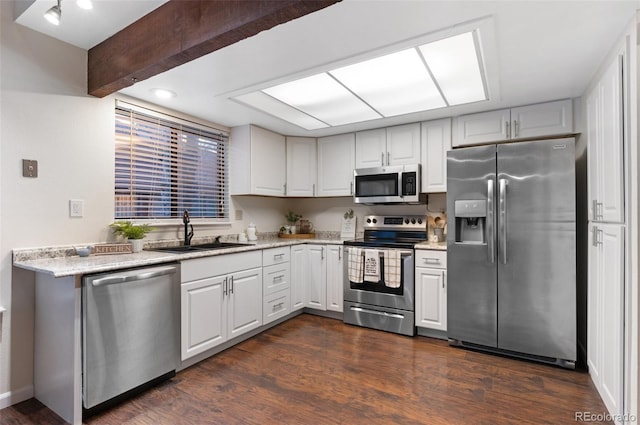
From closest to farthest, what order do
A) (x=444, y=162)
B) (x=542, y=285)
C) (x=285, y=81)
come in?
(x=285, y=81) < (x=542, y=285) < (x=444, y=162)

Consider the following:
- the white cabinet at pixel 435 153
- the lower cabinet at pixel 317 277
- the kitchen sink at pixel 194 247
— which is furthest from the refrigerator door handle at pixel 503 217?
the kitchen sink at pixel 194 247

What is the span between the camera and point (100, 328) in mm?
1875

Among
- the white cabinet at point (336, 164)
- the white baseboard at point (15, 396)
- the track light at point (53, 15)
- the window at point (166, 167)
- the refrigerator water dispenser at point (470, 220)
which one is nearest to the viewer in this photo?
the track light at point (53, 15)

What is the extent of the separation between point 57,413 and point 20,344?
517 millimetres

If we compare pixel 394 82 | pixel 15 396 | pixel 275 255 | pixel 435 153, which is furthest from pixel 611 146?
pixel 15 396

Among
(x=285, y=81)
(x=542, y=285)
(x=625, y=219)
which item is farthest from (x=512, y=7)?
(x=542, y=285)

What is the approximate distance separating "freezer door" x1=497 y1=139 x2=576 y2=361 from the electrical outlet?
326 cm

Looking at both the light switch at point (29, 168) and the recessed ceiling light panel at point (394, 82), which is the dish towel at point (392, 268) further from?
the light switch at point (29, 168)

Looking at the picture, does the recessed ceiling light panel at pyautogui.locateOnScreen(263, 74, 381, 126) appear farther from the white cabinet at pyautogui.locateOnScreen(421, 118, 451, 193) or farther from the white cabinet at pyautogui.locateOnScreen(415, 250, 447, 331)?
the white cabinet at pyautogui.locateOnScreen(415, 250, 447, 331)

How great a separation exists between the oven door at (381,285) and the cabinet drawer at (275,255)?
65 cm

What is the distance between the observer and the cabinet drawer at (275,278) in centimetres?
323

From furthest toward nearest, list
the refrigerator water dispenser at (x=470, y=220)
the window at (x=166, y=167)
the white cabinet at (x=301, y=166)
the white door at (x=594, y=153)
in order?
the white cabinet at (x=301, y=166) → the refrigerator water dispenser at (x=470, y=220) → the window at (x=166, y=167) → the white door at (x=594, y=153)

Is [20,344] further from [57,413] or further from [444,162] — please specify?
[444,162]

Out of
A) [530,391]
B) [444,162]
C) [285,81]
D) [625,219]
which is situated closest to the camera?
[625,219]
